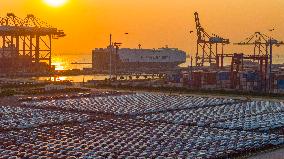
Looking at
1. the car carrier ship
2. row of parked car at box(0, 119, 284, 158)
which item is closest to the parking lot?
row of parked car at box(0, 119, 284, 158)

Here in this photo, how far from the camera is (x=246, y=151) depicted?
90.1 ft

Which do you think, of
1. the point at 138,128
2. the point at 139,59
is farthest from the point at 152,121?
the point at 139,59

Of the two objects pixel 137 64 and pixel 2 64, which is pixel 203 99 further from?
pixel 137 64

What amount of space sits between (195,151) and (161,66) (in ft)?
535

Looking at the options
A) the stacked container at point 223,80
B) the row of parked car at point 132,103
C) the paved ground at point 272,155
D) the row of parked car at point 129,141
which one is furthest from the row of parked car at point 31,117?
the stacked container at point 223,80

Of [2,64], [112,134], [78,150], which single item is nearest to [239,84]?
[112,134]

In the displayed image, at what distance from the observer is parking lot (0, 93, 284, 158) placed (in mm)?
27266

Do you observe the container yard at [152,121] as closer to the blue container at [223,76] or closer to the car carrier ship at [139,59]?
the blue container at [223,76]

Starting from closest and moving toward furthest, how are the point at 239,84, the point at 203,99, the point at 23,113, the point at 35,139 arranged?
the point at 35,139 < the point at 23,113 < the point at 203,99 < the point at 239,84

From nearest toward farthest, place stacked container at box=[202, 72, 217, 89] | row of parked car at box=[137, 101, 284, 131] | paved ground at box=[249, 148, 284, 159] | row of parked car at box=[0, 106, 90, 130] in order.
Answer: paved ground at box=[249, 148, 284, 159], row of parked car at box=[0, 106, 90, 130], row of parked car at box=[137, 101, 284, 131], stacked container at box=[202, 72, 217, 89]

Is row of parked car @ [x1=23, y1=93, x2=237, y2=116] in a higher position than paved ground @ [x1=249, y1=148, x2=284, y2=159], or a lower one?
higher

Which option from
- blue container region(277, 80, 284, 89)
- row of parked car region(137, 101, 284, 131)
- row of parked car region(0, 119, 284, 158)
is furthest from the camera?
blue container region(277, 80, 284, 89)

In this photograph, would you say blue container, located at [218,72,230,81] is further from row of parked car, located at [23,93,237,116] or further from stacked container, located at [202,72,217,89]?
row of parked car, located at [23,93,237,116]

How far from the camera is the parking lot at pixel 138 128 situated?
89.5 ft
